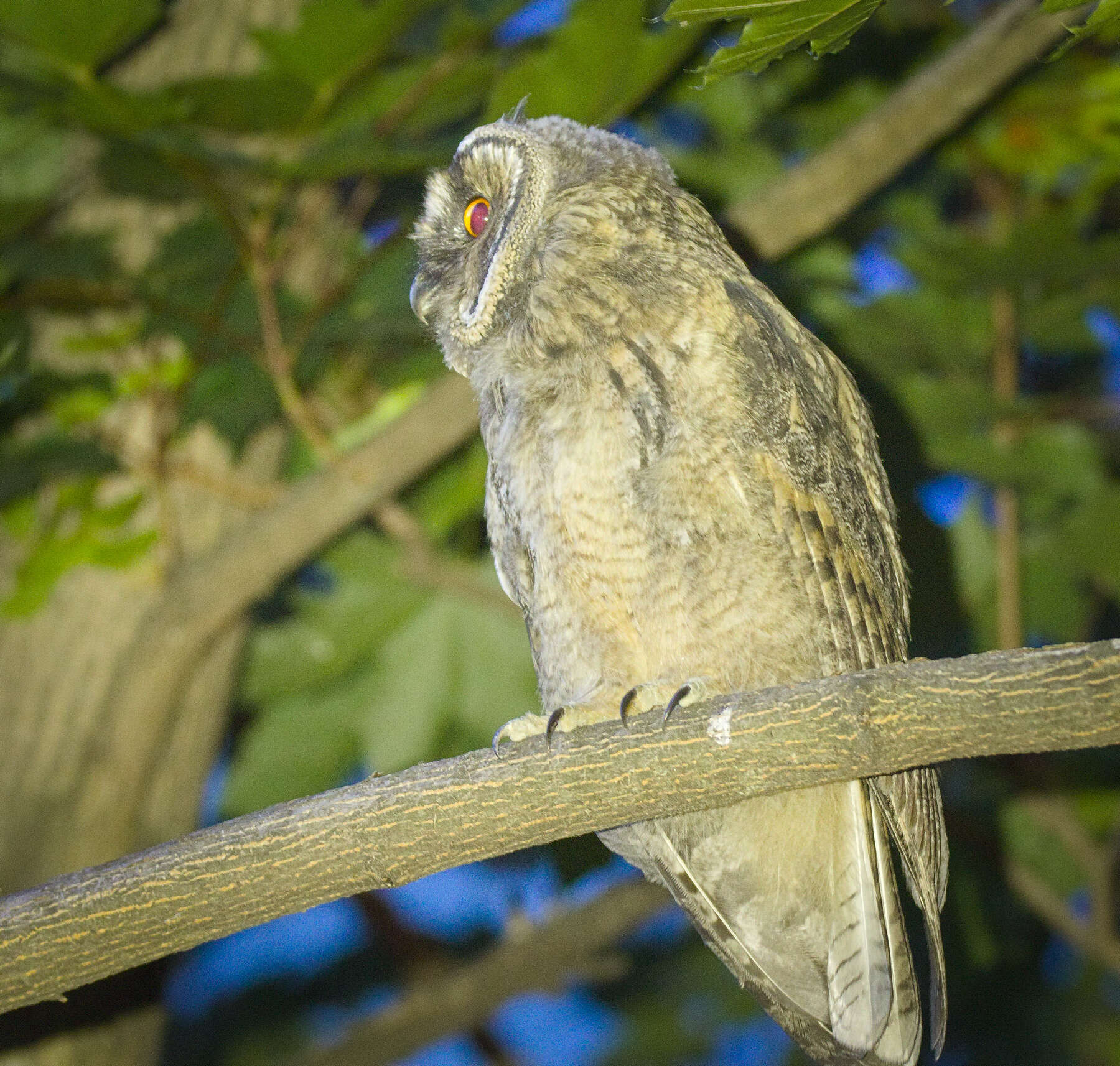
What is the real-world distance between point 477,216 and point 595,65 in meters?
0.41

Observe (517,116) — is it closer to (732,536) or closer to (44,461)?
(732,536)

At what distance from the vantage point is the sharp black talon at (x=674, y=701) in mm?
1528

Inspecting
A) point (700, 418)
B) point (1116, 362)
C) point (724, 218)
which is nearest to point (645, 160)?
point (700, 418)

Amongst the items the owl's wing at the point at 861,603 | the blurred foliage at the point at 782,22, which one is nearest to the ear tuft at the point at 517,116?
the owl's wing at the point at 861,603

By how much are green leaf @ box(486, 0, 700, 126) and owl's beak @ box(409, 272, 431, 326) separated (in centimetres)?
38

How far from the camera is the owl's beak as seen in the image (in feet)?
6.91

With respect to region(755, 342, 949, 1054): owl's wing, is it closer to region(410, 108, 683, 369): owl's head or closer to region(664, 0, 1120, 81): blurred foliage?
region(410, 108, 683, 369): owl's head

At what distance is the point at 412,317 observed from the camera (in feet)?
9.10

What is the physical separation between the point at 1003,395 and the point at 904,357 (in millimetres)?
253

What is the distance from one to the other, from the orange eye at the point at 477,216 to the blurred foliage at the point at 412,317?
241mm

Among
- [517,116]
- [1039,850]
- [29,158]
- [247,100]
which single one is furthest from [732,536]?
[1039,850]

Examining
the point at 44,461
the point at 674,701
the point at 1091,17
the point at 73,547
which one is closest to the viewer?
the point at 1091,17

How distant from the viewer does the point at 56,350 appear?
3.11m

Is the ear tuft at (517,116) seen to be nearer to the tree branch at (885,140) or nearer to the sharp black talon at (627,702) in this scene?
the tree branch at (885,140)
